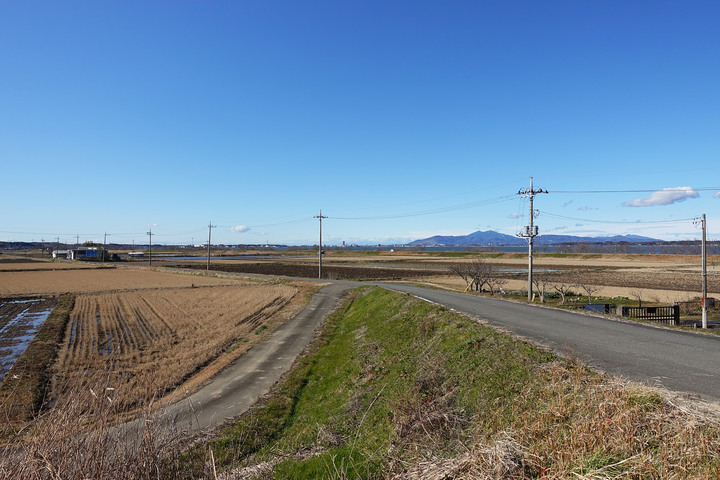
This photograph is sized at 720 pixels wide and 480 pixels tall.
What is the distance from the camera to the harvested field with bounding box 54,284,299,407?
56.2 feet

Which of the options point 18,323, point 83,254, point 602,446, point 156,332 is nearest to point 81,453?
point 602,446

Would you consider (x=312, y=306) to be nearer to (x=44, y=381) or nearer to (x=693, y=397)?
(x=44, y=381)

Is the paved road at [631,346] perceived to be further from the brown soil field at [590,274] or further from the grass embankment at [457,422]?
the brown soil field at [590,274]

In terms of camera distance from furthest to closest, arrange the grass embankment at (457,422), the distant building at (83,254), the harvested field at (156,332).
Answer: the distant building at (83,254) → the harvested field at (156,332) → the grass embankment at (457,422)

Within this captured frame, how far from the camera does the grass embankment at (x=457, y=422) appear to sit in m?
4.98

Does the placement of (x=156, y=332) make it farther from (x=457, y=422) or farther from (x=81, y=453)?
(x=81, y=453)

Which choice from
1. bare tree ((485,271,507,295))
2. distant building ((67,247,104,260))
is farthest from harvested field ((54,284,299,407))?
distant building ((67,247,104,260))

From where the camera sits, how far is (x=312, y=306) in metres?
33.9

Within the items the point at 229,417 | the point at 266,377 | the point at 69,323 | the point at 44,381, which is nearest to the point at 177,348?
the point at 44,381

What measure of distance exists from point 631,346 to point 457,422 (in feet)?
25.8

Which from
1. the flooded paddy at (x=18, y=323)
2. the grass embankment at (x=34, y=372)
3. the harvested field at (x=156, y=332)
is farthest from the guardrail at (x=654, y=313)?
the flooded paddy at (x=18, y=323)

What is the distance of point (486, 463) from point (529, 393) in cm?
352

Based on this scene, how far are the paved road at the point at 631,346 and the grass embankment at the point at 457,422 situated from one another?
1.44 m

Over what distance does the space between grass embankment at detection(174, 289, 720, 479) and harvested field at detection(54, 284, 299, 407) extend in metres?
3.94
